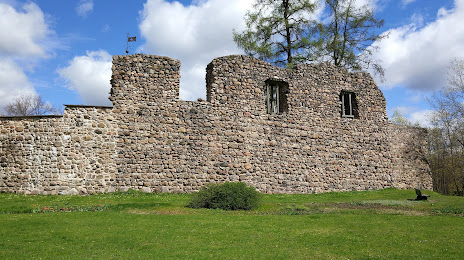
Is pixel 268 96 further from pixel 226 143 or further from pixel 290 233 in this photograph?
pixel 290 233

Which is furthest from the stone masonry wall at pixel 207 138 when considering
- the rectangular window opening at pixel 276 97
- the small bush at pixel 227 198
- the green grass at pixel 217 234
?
the small bush at pixel 227 198

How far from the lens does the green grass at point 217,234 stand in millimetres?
6523

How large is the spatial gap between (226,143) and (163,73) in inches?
180

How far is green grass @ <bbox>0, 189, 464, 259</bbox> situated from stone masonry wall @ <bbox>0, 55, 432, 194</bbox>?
3.42 metres

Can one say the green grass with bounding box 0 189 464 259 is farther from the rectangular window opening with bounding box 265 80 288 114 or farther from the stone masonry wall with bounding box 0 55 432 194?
the rectangular window opening with bounding box 265 80 288 114

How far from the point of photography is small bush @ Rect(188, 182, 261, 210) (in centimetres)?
1250

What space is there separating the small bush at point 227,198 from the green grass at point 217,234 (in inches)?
18.7

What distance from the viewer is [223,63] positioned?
18.5 m

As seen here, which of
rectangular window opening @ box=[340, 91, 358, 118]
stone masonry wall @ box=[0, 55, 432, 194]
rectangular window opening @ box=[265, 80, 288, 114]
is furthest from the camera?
rectangular window opening @ box=[340, 91, 358, 118]

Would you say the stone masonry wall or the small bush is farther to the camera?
the stone masonry wall

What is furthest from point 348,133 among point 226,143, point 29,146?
point 29,146

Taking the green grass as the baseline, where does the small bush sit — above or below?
above

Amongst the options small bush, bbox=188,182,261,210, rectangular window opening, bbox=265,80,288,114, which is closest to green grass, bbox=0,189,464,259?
small bush, bbox=188,182,261,210

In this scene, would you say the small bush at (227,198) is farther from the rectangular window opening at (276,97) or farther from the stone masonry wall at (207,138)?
the rectangular window opening at (276,97)
